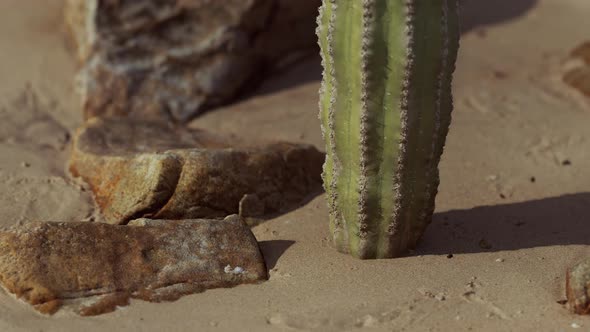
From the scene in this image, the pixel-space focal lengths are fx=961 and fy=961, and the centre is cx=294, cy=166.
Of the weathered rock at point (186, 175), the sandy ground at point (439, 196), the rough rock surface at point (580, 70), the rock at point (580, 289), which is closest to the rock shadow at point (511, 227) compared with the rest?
the sandy ground at point (439, 196)

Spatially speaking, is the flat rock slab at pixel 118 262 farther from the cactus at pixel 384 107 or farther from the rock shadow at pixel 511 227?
the rock shadow at pixel 511 227

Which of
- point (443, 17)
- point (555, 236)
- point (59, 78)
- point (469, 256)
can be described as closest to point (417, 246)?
point (469, 256)

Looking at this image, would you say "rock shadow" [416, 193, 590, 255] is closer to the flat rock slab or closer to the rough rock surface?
the flat rock slab

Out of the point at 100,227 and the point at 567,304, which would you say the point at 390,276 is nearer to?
the point at 567,304

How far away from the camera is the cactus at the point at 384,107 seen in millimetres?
3949

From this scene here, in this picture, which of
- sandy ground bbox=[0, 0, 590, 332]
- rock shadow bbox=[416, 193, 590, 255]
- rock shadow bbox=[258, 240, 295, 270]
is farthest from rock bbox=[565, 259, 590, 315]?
rock shadow bbox=[258, 240, 295, 270]

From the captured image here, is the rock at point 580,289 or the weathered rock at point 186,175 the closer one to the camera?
the rock at point 580,289

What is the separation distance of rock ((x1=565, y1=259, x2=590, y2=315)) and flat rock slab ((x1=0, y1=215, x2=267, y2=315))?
1355 millimetres

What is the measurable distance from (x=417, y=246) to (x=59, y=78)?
371 cm

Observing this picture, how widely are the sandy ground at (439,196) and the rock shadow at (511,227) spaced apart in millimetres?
12

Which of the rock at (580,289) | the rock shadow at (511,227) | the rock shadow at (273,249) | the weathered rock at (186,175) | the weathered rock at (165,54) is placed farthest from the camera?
the weathered rock at (165,54)

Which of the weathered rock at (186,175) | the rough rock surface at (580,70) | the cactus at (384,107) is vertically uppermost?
the cactus at (384,107)

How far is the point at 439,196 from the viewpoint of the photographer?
5.41 metres

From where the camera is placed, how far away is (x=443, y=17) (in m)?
3.97
